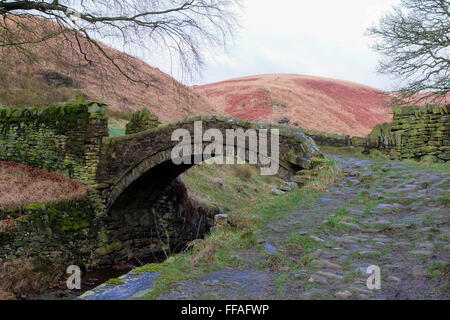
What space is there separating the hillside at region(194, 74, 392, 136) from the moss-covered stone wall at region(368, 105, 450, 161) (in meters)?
16.3

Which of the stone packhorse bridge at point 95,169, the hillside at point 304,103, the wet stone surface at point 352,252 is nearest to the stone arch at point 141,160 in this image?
the stone packhorse bridge at point 95,169

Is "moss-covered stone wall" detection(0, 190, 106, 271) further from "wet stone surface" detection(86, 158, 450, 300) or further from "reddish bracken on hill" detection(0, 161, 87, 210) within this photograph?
"wet stone surface" detection(86, 158, 450, 300)

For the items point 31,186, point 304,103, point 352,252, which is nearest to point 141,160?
point 31,186

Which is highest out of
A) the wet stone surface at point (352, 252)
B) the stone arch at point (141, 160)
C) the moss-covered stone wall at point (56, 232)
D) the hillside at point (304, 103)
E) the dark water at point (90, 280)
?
the hillside at point (304, 103)

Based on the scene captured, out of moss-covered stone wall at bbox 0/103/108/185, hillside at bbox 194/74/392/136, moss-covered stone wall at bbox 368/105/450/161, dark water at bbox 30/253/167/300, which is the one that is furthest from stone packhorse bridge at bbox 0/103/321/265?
hillside at bbox 194/74/392/136

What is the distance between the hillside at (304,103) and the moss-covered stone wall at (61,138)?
643 inches

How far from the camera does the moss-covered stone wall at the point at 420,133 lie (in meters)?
9.03

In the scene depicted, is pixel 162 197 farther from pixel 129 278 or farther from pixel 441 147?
pixel 129 278

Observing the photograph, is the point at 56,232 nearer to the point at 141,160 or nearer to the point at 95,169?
the point at 95,169

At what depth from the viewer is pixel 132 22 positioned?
9703 mm

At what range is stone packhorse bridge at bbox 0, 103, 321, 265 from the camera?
11.4 metres

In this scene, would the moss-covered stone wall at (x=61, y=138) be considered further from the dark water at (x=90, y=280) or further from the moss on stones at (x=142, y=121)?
the dark water at (x=90, y=280)

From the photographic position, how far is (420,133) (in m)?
9.35

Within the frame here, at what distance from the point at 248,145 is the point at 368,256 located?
574 centimetres
